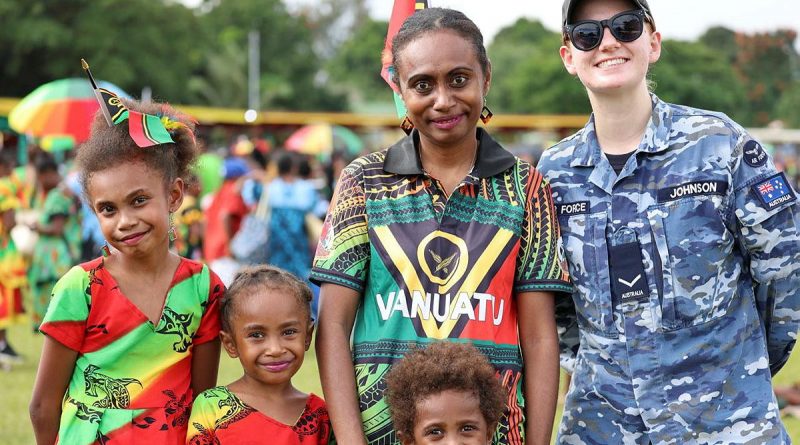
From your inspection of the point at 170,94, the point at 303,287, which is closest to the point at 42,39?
the point at 170,94

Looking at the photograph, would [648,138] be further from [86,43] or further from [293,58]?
[293,58]

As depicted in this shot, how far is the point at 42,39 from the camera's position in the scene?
3862 cm

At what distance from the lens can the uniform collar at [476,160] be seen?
3119mm

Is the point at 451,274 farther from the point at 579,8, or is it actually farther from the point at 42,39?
the point at 42,39

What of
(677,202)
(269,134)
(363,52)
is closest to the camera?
(677,202)

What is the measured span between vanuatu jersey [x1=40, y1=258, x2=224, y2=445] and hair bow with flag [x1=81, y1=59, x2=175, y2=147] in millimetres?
424

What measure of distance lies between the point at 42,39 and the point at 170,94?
20.6 ft

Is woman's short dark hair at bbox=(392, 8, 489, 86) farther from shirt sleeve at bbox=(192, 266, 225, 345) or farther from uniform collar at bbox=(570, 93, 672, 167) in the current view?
shirt sleeve at bbox=(192, 266, 225, 345)

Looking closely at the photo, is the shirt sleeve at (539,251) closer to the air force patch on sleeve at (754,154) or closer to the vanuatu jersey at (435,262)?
the vanuatu jersey at (435,262)

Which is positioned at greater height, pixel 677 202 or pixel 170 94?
pixel 170 94

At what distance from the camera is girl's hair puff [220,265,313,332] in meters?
3.35

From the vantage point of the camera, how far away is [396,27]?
3.48 m

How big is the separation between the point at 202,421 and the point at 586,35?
175cm

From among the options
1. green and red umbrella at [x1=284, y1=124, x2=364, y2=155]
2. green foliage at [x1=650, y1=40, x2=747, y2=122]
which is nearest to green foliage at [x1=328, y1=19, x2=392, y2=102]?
green foliage at [x1=650, y1=40, x2=747, y2=122]
